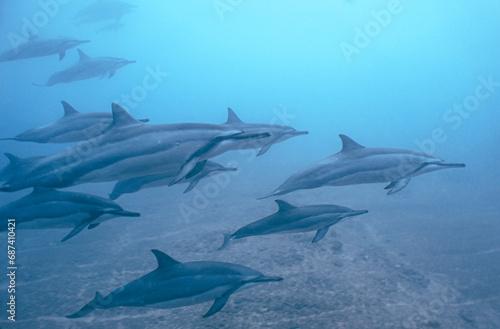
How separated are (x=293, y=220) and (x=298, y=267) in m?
2.89

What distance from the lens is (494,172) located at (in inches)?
832

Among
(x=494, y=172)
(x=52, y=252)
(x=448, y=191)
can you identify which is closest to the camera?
(x=52, y=252)

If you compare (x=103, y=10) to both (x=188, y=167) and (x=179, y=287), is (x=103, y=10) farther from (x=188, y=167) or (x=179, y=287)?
(x=179, y=287)

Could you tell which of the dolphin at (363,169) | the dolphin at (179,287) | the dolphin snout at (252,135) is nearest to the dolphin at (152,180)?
the dolphin at (363,169)

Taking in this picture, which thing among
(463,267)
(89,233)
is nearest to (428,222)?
(463,267)

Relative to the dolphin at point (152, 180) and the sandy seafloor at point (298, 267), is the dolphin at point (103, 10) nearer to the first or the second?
the sandy seafloor at point (298, 267)

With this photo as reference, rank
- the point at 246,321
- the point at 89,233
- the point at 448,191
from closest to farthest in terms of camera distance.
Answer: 1. the point at 246,321
2. the point at 89,233
3. the point at 448,191

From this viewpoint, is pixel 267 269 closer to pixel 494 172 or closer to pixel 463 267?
pixel 463 267

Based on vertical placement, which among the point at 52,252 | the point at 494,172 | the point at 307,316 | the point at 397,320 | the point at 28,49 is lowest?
the point at 494,172

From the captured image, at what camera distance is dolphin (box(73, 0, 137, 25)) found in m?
23.2

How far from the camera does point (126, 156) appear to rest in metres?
3.15

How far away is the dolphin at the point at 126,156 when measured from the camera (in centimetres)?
311

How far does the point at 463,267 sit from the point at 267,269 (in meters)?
5.28

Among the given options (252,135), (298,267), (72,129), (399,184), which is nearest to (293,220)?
(252,135)
